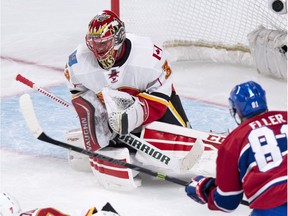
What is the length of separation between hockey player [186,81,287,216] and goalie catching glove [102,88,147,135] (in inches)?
41.3

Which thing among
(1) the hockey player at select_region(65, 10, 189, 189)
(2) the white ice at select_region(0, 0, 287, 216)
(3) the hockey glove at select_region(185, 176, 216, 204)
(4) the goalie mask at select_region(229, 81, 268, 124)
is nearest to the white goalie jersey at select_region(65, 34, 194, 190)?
(1) the hockey player at select_region(65, 10, 189, 189)

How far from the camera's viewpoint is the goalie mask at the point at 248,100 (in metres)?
2.55

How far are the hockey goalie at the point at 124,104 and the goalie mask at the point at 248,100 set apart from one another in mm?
1011

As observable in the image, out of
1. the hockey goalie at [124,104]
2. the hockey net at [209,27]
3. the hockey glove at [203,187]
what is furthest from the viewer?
the hockey net at [209,27]

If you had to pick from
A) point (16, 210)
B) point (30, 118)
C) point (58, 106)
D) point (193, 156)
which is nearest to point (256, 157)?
point (16, 210)

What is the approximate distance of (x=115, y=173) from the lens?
3652 mm

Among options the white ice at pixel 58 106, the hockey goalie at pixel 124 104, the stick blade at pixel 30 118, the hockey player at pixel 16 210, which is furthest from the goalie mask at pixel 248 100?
the stick blade at pixel 30 118

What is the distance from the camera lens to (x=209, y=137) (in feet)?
12.2

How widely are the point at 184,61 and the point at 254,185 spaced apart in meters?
2.81

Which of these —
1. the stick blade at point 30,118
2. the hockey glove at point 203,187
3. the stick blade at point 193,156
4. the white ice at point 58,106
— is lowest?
the white ice at point 58,106

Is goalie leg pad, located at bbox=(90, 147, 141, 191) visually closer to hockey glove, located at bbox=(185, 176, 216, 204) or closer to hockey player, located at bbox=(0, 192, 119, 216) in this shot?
hockey player, located at bbox=(0, 192, 119, 216)

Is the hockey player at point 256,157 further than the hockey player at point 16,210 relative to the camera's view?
No

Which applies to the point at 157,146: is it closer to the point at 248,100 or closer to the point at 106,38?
the point at 106,38

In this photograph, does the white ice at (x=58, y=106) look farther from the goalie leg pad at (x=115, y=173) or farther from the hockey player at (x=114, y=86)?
the hockey player at (x=114, y=86)
